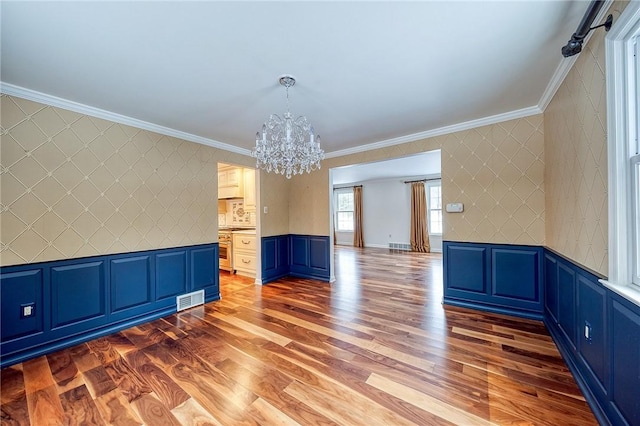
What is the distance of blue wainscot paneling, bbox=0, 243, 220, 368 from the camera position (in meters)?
2.20

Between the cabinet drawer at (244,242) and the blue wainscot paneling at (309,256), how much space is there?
763 mm

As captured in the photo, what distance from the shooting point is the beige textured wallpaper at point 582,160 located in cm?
153

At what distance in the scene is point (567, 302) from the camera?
6.82 feet

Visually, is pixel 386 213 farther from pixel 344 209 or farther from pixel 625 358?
pixel 625 358

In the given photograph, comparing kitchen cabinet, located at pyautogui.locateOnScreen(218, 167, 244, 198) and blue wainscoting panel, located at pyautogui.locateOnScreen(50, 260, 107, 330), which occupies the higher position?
kitchen cabinet, located at pyautogui.locateOnScreen(218, 167, 244, 198)

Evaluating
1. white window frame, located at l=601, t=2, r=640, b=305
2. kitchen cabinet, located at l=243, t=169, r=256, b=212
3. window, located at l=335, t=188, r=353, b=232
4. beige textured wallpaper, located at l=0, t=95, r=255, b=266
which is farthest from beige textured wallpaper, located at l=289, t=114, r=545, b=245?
window, located at l=335, t=188, r=353, b=232

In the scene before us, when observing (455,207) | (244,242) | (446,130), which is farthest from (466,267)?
(244,242)

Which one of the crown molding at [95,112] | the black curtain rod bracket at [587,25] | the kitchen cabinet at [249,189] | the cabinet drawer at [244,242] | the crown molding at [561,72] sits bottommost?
the cabinet drawer at [244,242]

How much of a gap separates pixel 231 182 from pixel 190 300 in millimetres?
2767

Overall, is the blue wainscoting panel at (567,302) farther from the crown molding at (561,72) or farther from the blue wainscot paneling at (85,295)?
the blue wainscot paneling at (85,295)

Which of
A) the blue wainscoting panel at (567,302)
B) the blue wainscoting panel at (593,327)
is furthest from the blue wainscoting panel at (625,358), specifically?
the blue wainscoting panel at (567,302)

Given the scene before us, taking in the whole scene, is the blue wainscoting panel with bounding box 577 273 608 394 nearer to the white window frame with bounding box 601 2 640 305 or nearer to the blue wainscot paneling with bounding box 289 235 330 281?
the white window frame with bounding box 601 2 640 305

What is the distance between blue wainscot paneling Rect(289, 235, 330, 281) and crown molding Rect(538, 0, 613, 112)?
3.43 metres

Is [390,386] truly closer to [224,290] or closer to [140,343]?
[140,343]
